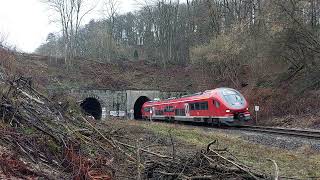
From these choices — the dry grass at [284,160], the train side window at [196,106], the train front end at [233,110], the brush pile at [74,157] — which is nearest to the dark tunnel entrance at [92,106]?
the train side window at [196,106]

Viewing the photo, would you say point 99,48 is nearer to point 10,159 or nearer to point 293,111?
point 293,111

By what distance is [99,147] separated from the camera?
442 inches

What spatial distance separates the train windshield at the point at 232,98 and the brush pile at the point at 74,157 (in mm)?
14733

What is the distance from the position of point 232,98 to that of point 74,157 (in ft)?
60.6

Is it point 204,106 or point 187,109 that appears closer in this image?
point 204,106

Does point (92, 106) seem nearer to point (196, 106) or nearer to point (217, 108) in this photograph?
point (196, 106)

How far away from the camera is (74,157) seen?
8781 mm

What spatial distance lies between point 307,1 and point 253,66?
8.73 meters

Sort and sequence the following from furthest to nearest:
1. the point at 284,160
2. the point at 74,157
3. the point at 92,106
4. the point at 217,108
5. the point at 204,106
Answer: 1. the point at 92,106
2. the point at 204,106
3. the point at 217,108
4. the point at 284,160
5. the point at 74,157

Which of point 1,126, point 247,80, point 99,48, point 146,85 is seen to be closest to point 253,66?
point 247,80

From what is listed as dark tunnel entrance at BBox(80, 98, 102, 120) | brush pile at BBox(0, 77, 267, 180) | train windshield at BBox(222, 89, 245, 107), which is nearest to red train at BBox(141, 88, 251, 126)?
train windshield at BBox(222, 89, 245, 107)

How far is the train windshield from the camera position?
25633 millimetres

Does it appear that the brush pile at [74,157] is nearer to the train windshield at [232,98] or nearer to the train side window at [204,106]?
the train windshield at [232,98]

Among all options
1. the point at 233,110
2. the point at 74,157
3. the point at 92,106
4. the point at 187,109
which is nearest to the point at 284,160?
the point at 74,157
